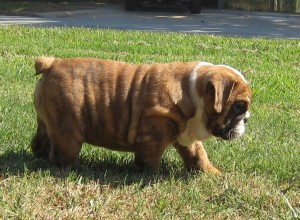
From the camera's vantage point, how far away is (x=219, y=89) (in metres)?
4.57

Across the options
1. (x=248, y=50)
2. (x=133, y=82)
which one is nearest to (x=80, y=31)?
(x=248, y=50)

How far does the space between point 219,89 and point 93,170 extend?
1.11m

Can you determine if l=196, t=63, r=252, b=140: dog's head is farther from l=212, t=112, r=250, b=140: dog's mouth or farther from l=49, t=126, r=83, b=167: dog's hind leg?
l=49, t=126, r=83, b=167: dog's hind leg

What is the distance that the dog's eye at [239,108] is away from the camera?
4.65 meters

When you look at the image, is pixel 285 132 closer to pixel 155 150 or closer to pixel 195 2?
pixel 155 150

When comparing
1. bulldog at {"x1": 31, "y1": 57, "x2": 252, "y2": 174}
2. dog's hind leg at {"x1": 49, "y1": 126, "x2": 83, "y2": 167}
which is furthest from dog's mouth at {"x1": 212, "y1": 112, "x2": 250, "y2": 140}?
dog's hind leg at {"x1": 49, "y1": 126, "x2": 83, "y2": 167}

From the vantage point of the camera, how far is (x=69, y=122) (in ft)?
15.2

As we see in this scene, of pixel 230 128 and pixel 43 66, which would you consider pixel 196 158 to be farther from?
pixel 43 66

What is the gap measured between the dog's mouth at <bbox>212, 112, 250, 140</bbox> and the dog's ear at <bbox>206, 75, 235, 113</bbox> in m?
0.15

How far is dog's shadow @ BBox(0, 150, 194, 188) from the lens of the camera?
4.53 metres

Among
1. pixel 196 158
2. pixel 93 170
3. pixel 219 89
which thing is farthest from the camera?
pixel 196 158

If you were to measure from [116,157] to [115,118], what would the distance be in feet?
2.04

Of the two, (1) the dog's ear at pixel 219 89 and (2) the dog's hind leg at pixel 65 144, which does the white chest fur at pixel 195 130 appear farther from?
(2) the dog's hind leg at pixel 65 144

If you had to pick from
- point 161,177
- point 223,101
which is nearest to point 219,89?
point 223,101
